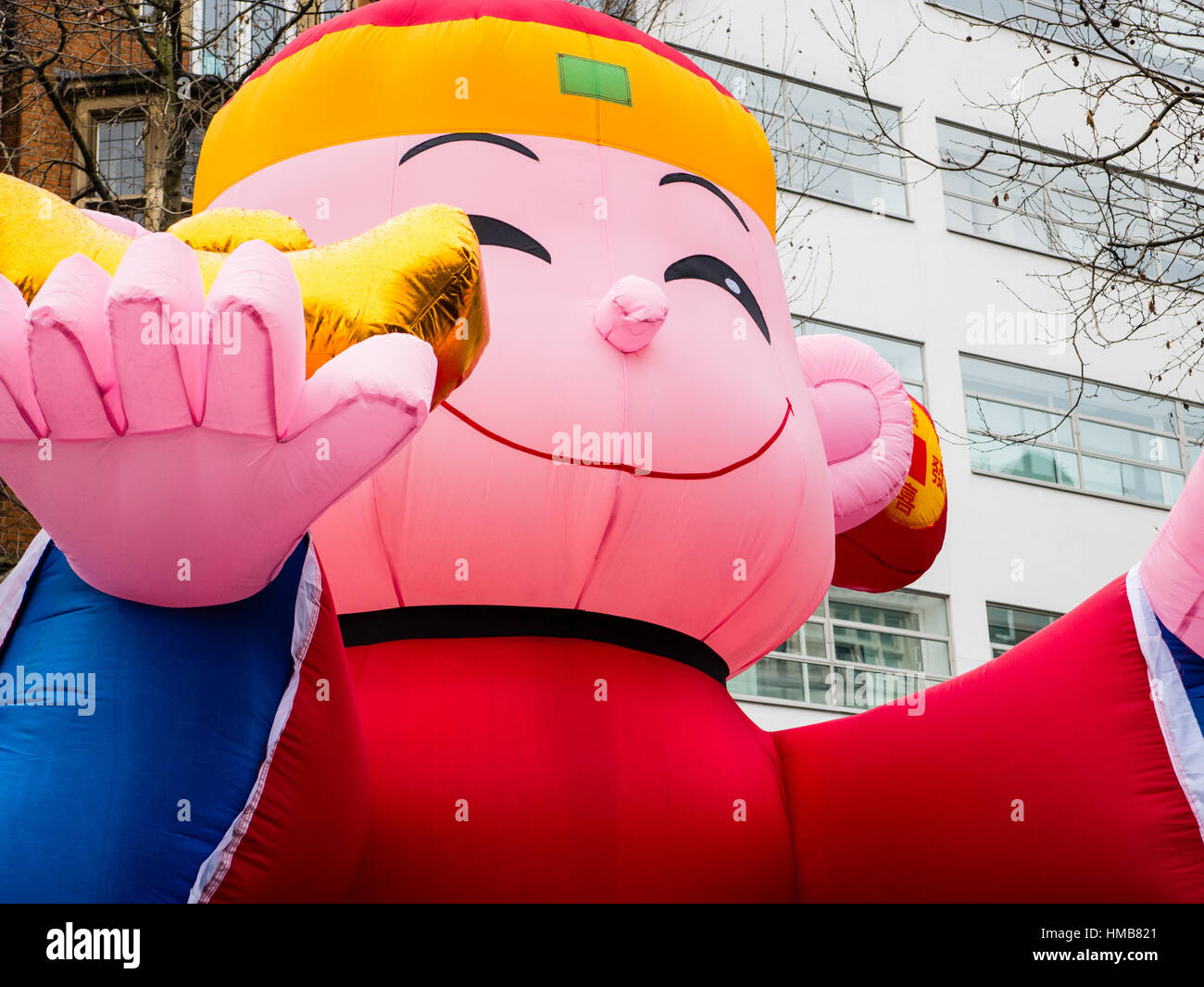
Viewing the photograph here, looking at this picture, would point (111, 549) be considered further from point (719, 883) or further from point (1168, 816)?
point (1168, 816)

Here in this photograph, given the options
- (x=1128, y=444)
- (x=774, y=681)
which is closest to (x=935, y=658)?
(x=774, y=681)

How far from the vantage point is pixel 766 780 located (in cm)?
325

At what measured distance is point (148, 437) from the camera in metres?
2.14

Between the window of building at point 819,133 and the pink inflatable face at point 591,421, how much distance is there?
8968 mm

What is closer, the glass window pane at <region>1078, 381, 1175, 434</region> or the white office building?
the white office building

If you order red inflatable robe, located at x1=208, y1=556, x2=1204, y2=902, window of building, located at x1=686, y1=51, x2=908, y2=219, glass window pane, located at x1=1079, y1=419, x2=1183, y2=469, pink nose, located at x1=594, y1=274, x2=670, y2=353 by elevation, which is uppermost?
window of building, located at x1=686, y1=51, x2=908, y2=219

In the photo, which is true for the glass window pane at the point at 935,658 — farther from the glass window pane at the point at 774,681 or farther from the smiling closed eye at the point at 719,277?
the smiling closed eye at the point at 719,277

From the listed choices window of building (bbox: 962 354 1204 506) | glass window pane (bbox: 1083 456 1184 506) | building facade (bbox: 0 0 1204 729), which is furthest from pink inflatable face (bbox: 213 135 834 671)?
glass window pane (bbox: 1083 456 1184 506)

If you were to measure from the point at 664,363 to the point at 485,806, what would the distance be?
988 mm

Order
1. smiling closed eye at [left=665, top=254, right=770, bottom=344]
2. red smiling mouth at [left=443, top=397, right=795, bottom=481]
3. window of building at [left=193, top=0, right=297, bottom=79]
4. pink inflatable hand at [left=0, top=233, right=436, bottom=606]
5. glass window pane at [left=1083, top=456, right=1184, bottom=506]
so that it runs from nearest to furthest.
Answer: pink inflatable hand at [left=0, top=233, right=436, bottom=606]
red smiling mouth at [left=443, top=397, right=795, bottom=481]
smiling closed eye at [left=665, top=254, right=770, bottom=344]
window of building at [left=193, top=0, right=297, bottom=79]
glass window pane at [left=1083, top=456, right=1184, bottom=506]

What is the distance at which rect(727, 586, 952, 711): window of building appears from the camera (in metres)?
12.3

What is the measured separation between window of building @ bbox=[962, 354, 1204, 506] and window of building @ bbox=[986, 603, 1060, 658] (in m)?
1.27

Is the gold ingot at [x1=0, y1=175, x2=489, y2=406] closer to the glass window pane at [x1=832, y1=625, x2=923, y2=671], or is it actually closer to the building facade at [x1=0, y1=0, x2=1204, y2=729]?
the building facade at [x1=0, y1=0, x2=1204, y2=729]
